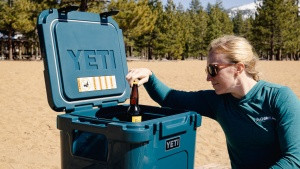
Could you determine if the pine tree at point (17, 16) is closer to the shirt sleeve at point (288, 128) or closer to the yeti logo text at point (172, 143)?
the yeti logo text at point (172, 143)

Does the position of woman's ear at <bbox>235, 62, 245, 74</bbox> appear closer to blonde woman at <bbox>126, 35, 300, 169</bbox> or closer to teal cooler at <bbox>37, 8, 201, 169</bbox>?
blonde woman at <bbox>126, 35, 300, 169</bbox>

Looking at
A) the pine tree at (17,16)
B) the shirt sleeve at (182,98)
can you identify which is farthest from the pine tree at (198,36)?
the shirt sleeve at (182,98)

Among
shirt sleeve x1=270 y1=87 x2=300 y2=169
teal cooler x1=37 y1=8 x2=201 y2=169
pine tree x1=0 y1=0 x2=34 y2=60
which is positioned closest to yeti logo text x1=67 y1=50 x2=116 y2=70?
teal cooler x1=37 y1=8 x2=201 y2=169

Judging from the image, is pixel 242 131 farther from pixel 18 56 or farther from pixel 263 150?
pixel 18 56

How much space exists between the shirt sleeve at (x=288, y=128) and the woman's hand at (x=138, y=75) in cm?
87

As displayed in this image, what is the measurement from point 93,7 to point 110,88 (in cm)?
2446

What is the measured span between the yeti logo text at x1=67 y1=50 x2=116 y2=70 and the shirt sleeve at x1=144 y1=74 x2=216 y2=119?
1.07 feet

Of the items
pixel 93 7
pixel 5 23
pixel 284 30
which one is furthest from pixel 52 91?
pixel 284 30

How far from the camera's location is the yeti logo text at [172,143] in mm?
2029

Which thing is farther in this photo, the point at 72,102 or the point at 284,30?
the point at 284,30

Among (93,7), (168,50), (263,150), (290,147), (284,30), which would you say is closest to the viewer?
(290,147)

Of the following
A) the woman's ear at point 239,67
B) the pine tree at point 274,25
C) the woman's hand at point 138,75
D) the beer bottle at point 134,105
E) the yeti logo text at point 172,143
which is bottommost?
the yeti logo text at point 172,143

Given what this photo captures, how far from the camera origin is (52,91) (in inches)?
88.9

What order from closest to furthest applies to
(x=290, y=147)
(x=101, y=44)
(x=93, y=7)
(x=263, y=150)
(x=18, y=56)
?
(x=290, y=147), (x=263, y=150), (x=101, y=44), (x=93, y=7), (x=18, y=56)
